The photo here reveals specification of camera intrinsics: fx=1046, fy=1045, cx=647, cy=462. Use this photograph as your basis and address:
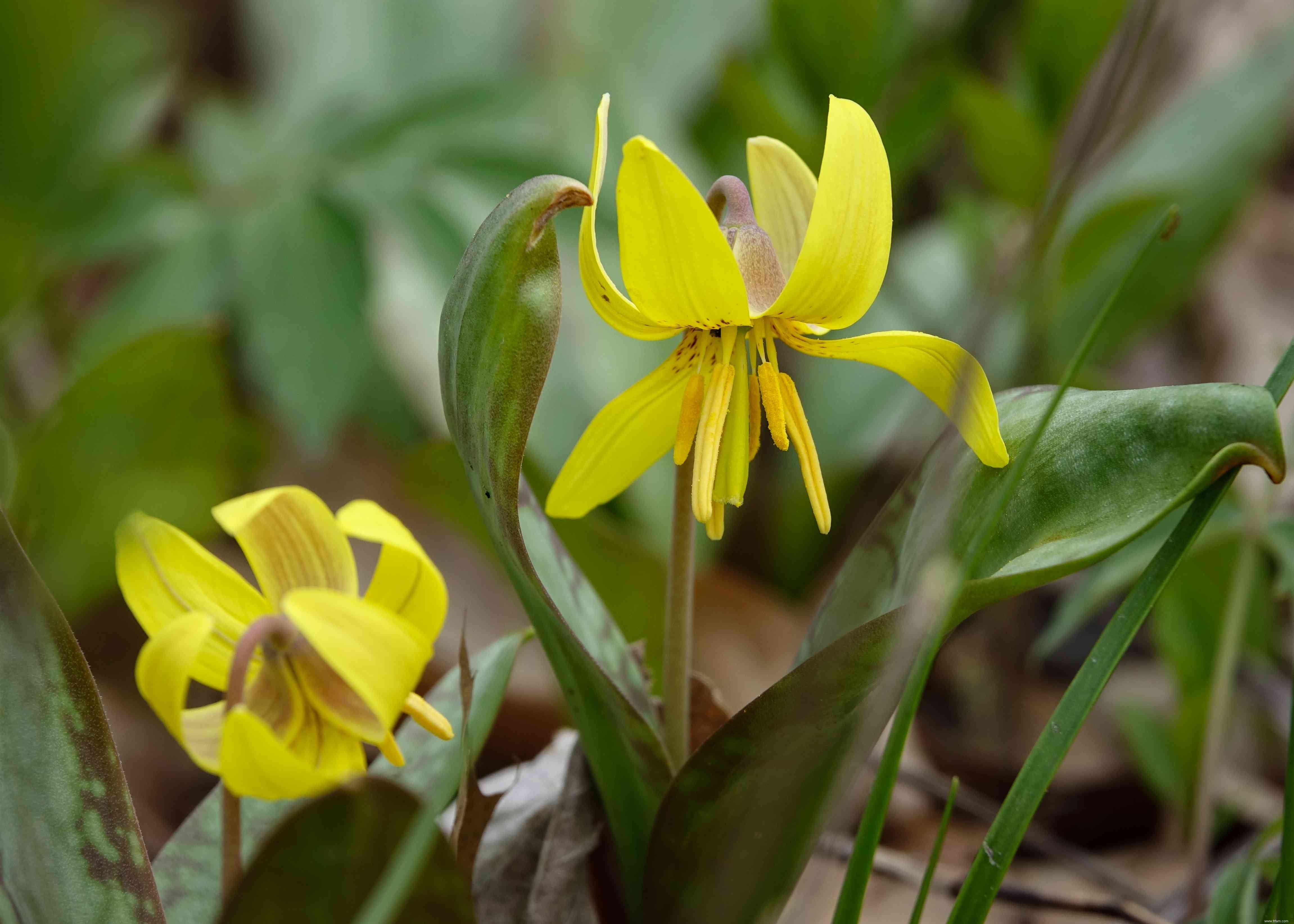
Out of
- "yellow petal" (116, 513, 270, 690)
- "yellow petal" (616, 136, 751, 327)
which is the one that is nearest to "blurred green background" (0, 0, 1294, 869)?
"yellow petal" (616, 136, 751, 327)

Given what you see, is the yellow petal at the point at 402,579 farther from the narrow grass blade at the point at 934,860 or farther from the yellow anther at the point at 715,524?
the narrow grass blade at the point at 934,860

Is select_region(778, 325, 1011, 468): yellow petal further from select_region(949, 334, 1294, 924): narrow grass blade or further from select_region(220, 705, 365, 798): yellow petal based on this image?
select_region(220, 705, 365, 798): yellow petal

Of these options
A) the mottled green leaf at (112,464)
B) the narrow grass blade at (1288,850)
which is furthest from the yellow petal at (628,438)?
the mottled green leaf at (112,464)

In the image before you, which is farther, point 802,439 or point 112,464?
point 112,464

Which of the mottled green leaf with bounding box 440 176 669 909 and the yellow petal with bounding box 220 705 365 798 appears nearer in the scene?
the yellow petal with bounding box 220 705 365 798

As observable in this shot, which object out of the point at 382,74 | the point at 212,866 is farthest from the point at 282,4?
the point at 212,866

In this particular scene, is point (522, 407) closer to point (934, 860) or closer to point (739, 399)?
point (739, 399)

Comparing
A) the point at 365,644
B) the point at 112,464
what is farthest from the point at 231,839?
the point at 112,464
